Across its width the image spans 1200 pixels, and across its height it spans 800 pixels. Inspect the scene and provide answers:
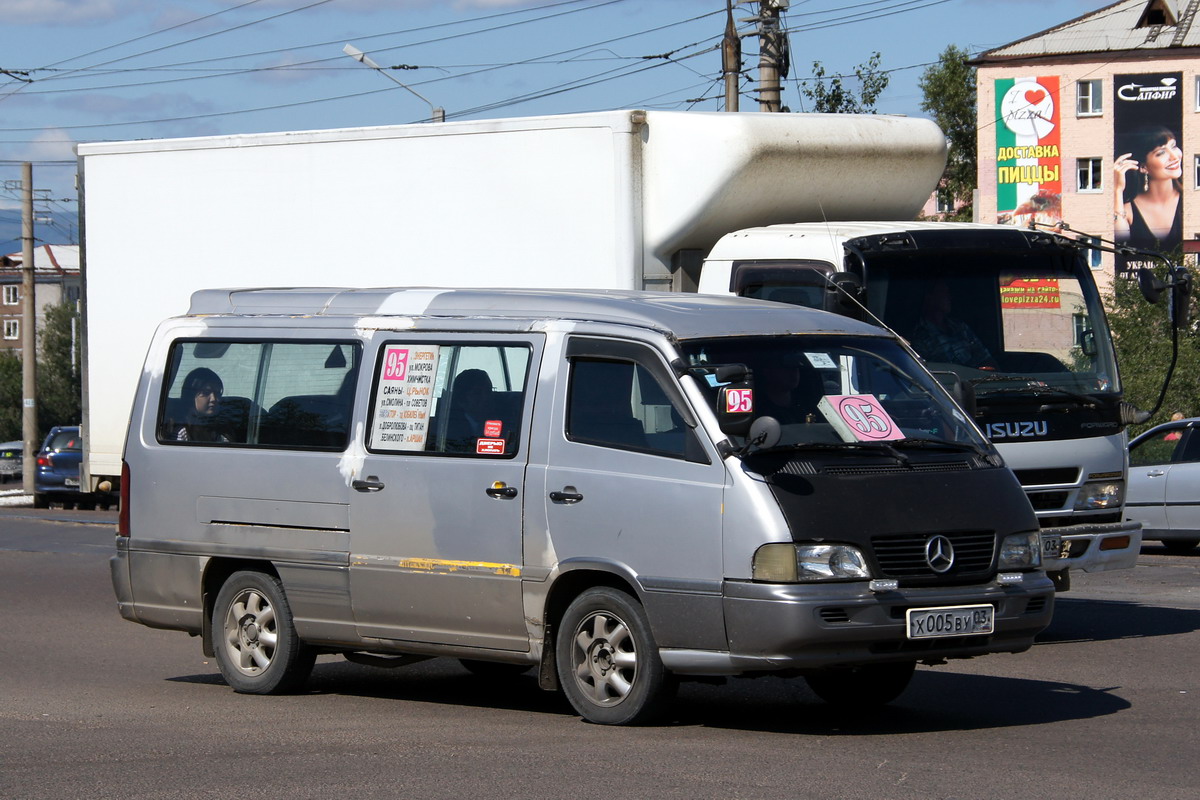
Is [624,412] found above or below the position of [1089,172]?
below

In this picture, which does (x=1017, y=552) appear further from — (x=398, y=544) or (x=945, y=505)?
(x=398, y=544)

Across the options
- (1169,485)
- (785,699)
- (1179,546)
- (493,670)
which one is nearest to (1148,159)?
(1179,546)

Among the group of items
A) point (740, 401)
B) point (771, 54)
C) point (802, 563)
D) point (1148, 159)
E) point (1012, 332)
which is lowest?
point (802, 563)

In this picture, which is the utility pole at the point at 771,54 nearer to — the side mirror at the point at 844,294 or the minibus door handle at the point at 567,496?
the side mirror at the point at 844,294

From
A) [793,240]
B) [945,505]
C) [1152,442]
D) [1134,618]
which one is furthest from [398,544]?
[1152,442]

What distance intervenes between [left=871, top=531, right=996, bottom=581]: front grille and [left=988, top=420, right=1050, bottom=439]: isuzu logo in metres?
3.24

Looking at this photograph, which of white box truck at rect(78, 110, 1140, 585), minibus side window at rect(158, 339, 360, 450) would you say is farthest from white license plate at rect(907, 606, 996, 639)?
white box truck at rect(78, 110, 1140, 585)

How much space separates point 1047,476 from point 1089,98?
63.8 metres

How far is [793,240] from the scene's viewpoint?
1170 centimetres

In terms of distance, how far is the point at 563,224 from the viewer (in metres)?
12.3

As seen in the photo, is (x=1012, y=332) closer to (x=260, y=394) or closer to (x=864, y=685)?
(x=864, y=685)

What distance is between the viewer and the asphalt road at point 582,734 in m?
6.73

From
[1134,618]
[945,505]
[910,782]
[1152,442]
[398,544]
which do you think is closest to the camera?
[910,782]

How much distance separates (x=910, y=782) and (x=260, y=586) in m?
4.25
